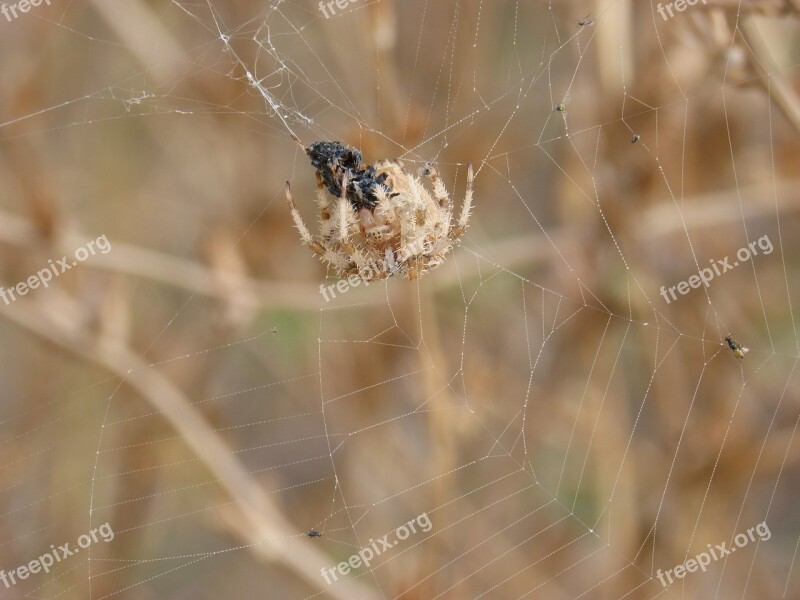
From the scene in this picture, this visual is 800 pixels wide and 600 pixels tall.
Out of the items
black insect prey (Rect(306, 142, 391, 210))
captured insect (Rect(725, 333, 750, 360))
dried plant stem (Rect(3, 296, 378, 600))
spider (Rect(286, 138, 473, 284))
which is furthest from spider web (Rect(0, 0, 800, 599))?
black insect prey (Rect(306, 142, 391, 210))

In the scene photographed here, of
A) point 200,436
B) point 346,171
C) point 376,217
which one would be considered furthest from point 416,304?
point 200,436

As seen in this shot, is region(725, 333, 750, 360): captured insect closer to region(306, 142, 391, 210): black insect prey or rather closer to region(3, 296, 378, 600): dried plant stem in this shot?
region(306, 142, 391, 210): black insect prey

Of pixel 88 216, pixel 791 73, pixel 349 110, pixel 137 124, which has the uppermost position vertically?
pixel 137 124

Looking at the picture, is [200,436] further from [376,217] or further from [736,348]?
[736,348]

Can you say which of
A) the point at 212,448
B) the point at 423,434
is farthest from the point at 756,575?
the point at 212,448

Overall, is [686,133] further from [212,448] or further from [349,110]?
[212,448]

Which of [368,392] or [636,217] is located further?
[368,392]

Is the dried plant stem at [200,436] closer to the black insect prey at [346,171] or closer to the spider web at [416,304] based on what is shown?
the spider web at [416,304]

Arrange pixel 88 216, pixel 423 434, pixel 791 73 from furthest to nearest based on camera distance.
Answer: pixel 423 434 < pixel 88 216 < pixel 791 73
